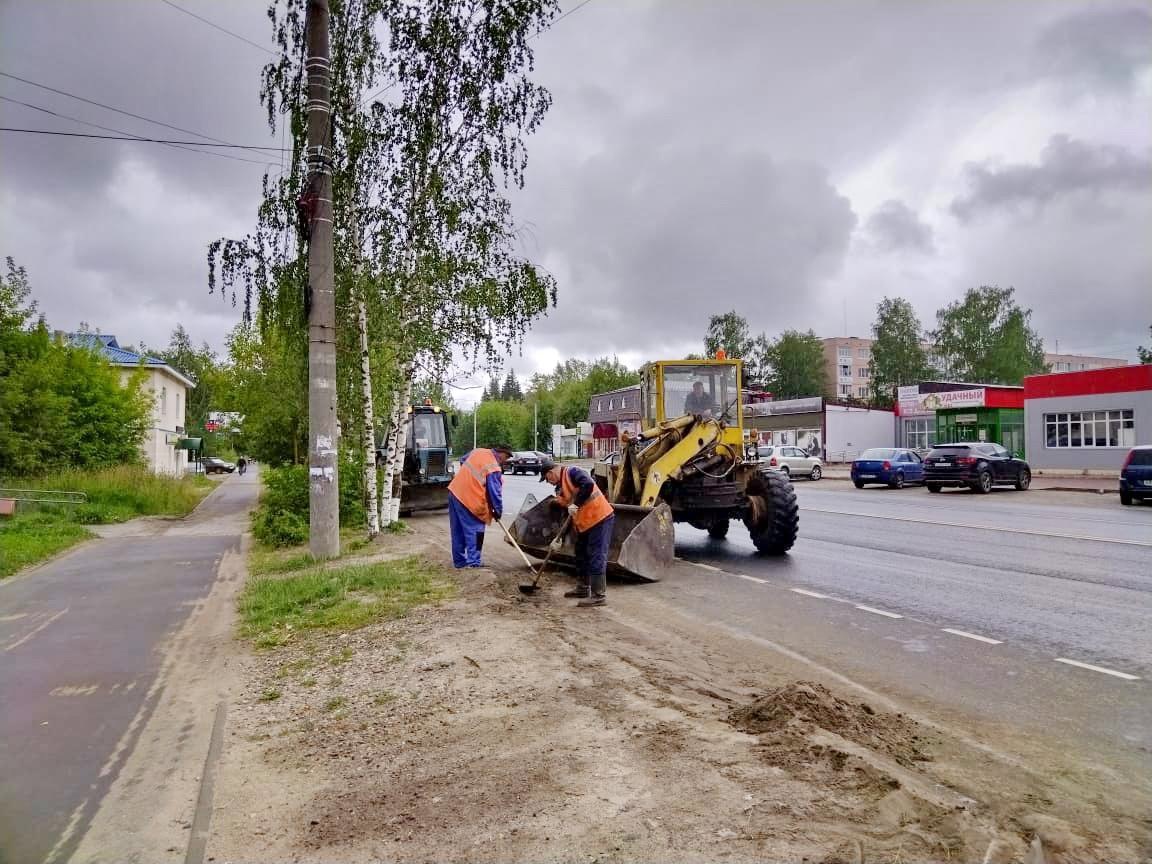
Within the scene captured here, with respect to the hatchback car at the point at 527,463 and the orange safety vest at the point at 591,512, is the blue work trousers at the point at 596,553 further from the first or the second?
the hatchback car at the point at 527,463

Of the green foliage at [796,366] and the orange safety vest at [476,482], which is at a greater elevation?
the green foliage at [796,366]

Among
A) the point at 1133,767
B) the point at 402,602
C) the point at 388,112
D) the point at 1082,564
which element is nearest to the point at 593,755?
the point at 1133,767

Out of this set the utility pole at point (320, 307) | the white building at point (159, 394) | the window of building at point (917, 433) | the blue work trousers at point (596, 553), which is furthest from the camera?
the window of building at point (917, 433)

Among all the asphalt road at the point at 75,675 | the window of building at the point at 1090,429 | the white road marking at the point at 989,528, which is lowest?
the asphalt road at the point at 75,675

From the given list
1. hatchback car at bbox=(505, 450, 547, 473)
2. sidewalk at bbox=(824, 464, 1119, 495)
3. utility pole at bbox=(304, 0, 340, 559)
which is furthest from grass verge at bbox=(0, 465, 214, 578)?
sidewalk at bbox=(824, 464, 1119, 495)

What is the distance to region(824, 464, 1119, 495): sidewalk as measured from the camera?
27.2m

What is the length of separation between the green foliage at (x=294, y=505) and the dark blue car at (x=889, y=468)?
21070 millimetres

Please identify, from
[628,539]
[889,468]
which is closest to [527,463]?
[889,468]

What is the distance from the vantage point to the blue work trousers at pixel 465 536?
30.8ft

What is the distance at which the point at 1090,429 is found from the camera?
3466 cm

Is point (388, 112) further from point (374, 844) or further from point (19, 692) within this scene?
point (374, 844)

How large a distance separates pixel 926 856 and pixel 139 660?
6.34m

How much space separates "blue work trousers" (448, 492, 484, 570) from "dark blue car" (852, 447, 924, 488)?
2403 centimetres

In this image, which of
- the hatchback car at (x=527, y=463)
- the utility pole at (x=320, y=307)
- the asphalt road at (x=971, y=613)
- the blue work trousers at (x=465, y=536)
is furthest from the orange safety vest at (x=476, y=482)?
the hatchback car at (x=527, y=463)
